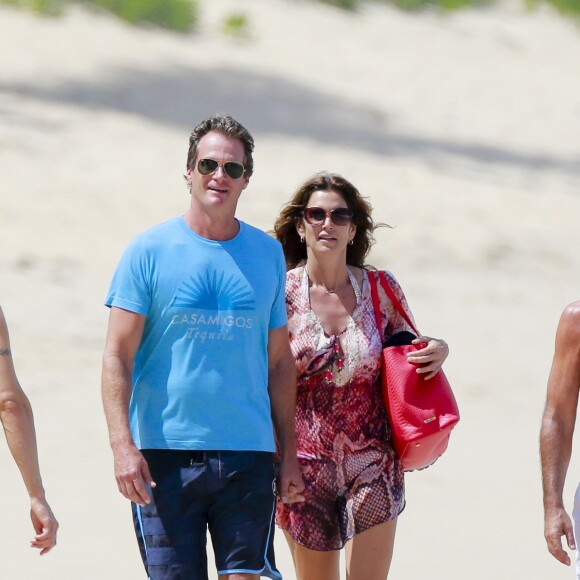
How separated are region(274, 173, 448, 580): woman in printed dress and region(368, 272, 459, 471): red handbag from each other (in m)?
0.04

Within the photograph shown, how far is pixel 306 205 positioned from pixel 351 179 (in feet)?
41.0

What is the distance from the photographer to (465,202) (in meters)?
16.8

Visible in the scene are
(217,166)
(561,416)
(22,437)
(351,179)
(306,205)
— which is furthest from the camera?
(351,179)

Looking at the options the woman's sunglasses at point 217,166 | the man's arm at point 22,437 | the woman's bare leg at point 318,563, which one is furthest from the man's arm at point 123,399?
the woman's bare leg at point 318,563

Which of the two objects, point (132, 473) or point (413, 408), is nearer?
point (132, 473)

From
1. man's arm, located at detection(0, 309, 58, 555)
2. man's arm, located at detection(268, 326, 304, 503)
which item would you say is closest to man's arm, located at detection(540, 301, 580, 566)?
man's arm, located at detection(268, 326, 304, 503)

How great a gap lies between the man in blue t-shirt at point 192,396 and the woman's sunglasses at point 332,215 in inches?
25.1

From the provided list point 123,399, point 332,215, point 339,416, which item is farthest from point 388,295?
point 123,399

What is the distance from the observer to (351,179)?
17078 millimetres

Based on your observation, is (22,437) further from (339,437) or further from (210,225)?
(339,437)

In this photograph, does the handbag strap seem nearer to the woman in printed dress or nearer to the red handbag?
the woman in printed dress

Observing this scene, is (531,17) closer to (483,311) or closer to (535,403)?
(483,311)

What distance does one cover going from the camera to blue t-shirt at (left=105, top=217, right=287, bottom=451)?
3.88m

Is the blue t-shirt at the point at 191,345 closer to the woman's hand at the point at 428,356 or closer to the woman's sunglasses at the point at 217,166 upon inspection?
A: the woman's sunglasses at the point at 217,166
